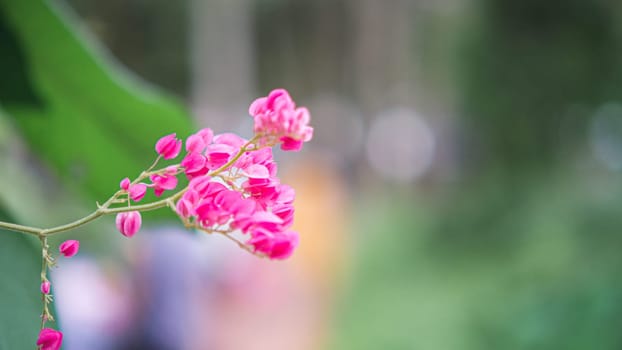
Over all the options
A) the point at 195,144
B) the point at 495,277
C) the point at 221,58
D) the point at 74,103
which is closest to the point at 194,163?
the point at 195,144

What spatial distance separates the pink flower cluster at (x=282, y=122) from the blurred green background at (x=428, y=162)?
155 millimetres

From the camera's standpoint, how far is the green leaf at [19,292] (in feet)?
1.22

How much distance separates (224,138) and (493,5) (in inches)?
203

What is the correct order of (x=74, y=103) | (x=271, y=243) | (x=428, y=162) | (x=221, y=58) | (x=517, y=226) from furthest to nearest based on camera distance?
(x=221, y=58), (x=428, y=162), (x=517, y=226), (x=74, y=103), (x=271, y=243)

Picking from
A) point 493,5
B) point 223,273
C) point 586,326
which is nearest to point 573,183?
point 493,5

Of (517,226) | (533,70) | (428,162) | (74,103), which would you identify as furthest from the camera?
(428,162)

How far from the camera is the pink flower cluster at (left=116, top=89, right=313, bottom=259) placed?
34cm

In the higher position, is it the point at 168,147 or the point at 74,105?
the point at 74,105

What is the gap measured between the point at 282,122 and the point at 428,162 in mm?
11581

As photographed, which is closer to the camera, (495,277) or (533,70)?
(495,277)

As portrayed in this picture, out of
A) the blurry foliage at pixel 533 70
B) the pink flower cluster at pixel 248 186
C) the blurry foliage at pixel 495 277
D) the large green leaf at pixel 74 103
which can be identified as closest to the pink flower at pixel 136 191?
the pink flower cluster at pixel 248 186

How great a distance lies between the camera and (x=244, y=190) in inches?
14.1

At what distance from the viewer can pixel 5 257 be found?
44 cm

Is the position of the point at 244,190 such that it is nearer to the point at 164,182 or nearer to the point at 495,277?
the point at 164,182
